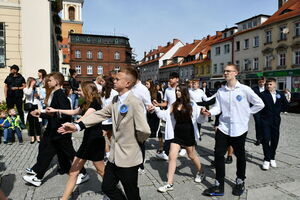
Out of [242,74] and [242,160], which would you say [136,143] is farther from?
[242,74]

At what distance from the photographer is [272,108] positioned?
5.16 m

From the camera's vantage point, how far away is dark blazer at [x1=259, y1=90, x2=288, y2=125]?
5.13 metres

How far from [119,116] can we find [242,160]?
7.57ft

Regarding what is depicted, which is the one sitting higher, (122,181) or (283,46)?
(283,46)

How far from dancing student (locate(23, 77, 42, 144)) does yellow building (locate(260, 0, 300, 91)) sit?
30.0 metres

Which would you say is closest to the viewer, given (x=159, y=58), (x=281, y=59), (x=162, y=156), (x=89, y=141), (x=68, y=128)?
(x=68, y=128)

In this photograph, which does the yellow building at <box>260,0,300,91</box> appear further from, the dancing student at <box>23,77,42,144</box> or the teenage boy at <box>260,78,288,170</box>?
the dancing student at <box>23,77,42,144</box>

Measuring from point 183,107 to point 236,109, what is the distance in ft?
2.83

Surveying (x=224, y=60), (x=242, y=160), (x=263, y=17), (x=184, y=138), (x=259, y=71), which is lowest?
(x=242, y=160)

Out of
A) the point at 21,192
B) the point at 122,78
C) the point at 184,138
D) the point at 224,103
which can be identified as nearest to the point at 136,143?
the point at 122,78

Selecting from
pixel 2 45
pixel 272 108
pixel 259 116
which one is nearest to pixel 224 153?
pixel 272 108

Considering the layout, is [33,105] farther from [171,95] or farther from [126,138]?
[126,138]

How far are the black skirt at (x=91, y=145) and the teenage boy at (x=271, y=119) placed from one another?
11.8ft

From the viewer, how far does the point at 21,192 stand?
381 cm
